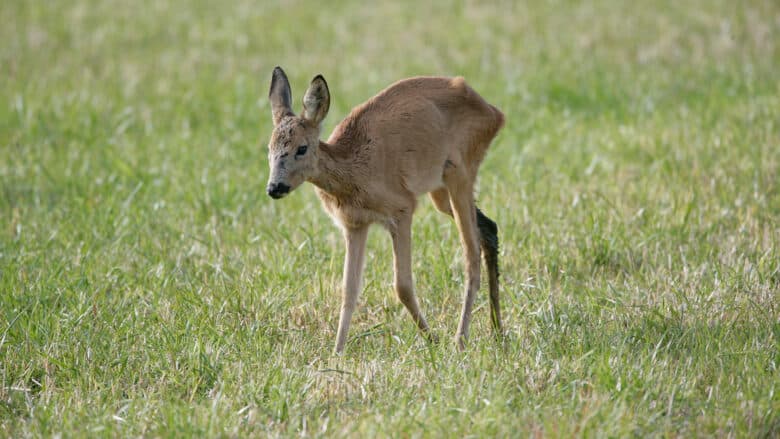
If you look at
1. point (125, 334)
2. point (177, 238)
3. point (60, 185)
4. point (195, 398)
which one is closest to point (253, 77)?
point (60, 185)

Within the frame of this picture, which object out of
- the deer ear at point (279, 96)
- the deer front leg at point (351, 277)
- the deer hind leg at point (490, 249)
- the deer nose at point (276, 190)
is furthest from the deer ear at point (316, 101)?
the deer hind leg at point (490, 249)

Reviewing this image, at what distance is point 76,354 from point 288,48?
8983 mm

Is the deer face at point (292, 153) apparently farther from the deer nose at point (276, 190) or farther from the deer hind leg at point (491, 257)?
the deer hind leg at point (491, 257)

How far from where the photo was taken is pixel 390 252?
300 inches

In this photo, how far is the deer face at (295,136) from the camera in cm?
572

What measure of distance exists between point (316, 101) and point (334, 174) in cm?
47

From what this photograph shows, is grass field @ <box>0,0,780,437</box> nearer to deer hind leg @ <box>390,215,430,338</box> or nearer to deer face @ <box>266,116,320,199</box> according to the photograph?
deer hind leg @ <box>390,215,430,338</box>

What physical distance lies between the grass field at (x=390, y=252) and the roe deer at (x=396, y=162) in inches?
15.0

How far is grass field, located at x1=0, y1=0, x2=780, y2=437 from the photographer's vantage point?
5.20 m

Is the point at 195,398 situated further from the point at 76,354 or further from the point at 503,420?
the point at 503,420

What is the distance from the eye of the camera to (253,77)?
13039 mm

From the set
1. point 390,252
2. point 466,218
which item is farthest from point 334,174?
point 390,252

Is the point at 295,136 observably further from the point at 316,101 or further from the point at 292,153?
the point at 316,101

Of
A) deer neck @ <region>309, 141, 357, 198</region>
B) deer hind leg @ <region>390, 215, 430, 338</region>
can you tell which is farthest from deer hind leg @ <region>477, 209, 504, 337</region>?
deer neck @ <region>309, 141, 357, 198</region>
